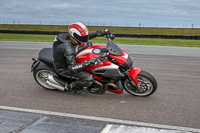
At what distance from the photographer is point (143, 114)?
4477 mm

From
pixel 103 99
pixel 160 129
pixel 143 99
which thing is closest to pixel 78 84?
pixel 103 99

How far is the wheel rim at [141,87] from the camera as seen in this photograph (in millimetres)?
5379

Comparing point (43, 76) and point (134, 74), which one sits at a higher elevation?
point (134, 74)

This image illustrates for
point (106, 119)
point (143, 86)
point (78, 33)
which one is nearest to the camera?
point (106, 119)

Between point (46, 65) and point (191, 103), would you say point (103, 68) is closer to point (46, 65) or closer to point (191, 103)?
point (46, 65)

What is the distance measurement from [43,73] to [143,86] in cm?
241

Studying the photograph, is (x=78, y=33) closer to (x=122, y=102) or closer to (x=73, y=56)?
(x=73, y=56)

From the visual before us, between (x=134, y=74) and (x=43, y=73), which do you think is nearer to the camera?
(x=134, y=74)

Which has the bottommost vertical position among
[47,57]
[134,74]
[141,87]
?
[141,87]

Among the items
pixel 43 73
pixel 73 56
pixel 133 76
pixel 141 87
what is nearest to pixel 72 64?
pixel 73 56

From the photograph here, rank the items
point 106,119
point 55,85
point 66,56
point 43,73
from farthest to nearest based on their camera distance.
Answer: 1. point 43,73
2. point 55,85
3. point 66,56
4. point 106,119

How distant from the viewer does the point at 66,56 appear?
206 inches

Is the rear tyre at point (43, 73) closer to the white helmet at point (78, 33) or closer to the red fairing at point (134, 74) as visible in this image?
the white helmet at point (78, 33)

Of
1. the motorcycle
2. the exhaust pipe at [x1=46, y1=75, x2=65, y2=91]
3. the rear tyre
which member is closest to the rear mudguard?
the motorcycle
